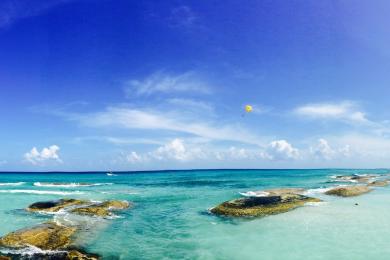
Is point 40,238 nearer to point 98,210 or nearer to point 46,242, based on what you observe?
point 46,242

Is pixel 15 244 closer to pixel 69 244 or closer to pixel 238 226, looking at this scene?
pixel 69 244

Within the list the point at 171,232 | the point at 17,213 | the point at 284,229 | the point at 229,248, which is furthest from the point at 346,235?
the point at 17,213

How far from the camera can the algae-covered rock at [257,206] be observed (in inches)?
1246

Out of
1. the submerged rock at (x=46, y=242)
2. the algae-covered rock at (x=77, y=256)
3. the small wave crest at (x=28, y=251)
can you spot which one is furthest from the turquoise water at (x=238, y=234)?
the small wave crest at (x=28, y=251)

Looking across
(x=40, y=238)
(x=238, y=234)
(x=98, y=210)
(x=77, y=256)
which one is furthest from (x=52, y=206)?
(x=238, y=234)

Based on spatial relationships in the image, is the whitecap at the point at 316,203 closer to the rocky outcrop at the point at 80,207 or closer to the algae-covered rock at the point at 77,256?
the rocky outcrop at the point at 80,207

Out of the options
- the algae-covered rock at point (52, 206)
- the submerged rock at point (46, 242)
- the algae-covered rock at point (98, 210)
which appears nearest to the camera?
the submerged rock at point (46, 242)

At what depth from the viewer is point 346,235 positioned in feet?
81.1

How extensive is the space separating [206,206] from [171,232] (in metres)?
12.7

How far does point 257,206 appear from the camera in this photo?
32.9m

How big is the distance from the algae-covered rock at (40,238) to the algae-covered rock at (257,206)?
13.7m

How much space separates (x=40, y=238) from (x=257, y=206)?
1803 cm

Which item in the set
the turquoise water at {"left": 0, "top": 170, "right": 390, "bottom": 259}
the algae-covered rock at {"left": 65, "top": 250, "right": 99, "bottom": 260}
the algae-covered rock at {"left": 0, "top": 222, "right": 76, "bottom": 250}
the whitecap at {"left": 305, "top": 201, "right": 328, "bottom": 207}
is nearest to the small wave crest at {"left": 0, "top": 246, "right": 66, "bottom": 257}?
the algae-covered rock at {"left": 0, "top": 222, "right": 76, "bottom": 250}

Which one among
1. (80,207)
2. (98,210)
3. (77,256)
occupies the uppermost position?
(80,207)
